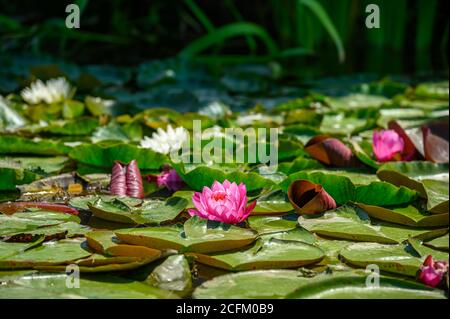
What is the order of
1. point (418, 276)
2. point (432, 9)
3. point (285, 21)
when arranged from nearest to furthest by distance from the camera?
point (418, 276) → point (432, 9) → point (285, 21)

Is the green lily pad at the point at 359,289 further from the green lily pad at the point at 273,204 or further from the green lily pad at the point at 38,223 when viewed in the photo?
the green lily pad at the point at 38,223

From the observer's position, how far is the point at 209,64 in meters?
3.95

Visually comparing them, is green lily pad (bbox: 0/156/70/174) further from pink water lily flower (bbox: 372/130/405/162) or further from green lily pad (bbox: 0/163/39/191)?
pink water lily flower (bbox: 372/130/405/162)

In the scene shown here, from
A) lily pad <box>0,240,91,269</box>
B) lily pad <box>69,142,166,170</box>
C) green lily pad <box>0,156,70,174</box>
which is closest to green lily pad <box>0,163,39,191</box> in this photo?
green lily pad <box>0,156,70,174</box>

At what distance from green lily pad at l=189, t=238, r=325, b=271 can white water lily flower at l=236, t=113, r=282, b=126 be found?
125 centimetres

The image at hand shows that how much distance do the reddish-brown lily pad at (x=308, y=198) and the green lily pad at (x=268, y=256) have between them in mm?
203

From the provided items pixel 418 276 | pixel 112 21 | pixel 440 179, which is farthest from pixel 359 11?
pixel 418 276

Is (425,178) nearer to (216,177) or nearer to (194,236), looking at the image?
(216,177)

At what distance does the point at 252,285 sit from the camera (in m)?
1.22

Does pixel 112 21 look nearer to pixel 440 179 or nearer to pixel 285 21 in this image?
pixel 285 21

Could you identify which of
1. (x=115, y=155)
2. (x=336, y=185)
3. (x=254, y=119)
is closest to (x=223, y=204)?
(x=336, y=185)

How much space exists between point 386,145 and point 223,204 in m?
0.76
